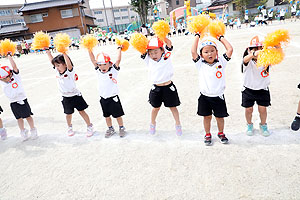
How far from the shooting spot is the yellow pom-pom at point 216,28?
2.71m

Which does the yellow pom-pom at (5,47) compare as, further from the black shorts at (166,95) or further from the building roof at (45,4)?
the building roof at (45,4)

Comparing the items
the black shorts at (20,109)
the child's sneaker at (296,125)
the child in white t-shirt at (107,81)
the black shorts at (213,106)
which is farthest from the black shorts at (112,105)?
the child's sneaker at (296,125)

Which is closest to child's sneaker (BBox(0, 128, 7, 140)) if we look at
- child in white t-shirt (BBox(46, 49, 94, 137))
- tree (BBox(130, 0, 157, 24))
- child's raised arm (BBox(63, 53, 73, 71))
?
child in white t-shirt (BBox(46, 49, 94, 137))

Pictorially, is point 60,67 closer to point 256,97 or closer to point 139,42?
point 139,42

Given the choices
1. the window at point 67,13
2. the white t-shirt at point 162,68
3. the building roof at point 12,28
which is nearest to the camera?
the white t-shirt at point 162,68

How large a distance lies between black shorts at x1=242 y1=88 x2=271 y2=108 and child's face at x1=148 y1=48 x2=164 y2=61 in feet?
4.34

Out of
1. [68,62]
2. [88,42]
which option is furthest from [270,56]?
[68,62]

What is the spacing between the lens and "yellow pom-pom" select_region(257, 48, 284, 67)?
7.91 feet

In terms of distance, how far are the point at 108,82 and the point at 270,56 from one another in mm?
2243

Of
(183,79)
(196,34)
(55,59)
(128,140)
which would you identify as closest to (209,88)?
(196,34)

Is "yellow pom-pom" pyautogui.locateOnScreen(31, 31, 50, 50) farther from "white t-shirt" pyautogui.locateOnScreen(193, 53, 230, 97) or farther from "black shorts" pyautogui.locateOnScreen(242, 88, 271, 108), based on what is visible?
"black shorts" pyautogui.locateOnScreen(242, 88, 271, 108)

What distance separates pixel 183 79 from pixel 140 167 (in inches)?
163

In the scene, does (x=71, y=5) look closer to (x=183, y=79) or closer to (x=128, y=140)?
(x=183, y=79)

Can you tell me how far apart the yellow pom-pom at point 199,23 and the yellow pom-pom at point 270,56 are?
776mm
